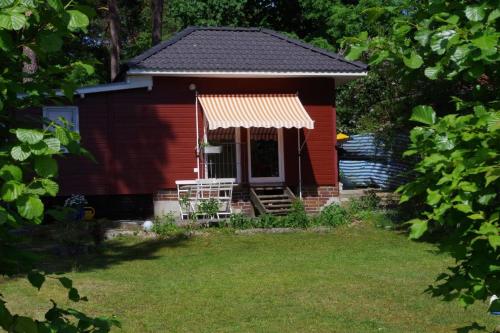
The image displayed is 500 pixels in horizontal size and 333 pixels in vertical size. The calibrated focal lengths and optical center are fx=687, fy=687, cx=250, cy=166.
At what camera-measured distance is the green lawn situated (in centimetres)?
770

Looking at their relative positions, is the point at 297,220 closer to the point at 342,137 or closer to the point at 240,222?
the point at 240,222

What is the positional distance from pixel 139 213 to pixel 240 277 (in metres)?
9.33

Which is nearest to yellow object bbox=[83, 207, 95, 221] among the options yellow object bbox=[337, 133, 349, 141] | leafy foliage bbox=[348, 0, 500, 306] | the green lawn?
the green lawn

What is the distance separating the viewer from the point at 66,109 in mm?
17266

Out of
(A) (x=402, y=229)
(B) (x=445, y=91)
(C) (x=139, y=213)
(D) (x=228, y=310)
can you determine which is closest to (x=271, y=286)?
(D) (x=228, y=310)

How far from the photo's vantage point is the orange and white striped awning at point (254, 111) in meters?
17.0

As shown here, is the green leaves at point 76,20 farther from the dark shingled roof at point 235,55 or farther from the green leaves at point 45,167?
the dark shingled roof at point 235,55

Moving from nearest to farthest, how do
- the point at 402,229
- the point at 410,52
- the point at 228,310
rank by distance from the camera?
the point at 410,52 → the point at 228,310 → the point at 402,229

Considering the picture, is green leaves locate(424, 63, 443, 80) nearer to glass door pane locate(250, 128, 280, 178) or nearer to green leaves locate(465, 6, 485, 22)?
green leaves locate(465, 6, 485, 22)

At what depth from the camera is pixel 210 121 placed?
16.8 meters

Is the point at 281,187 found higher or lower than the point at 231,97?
lower

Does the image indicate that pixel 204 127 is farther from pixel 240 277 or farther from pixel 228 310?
pixel 228 310

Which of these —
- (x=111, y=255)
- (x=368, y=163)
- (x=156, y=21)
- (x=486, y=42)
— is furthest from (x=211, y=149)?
Result: (x=486, y=42)

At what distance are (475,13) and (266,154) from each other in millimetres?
16108
